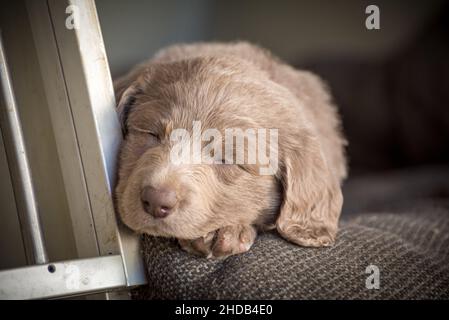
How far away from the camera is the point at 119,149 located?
227 centimetres

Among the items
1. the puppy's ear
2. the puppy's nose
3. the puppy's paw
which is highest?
the puppy's ear

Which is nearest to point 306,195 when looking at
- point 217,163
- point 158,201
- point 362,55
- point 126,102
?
point 217,163

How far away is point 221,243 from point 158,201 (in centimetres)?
36

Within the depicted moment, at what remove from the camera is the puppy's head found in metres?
2.09

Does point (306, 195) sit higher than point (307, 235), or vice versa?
point (306, 195)

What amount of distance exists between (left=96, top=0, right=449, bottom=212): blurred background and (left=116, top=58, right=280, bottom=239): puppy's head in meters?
2.30

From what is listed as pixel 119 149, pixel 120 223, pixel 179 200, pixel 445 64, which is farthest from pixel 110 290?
pixel 445 64

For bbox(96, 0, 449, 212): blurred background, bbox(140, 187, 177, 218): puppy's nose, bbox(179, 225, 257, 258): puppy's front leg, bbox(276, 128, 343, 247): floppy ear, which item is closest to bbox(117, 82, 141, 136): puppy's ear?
bbox(140, 187, 177, 218): puppy's nose

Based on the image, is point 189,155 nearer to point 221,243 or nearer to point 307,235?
point 221,243

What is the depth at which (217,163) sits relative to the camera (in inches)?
91.4

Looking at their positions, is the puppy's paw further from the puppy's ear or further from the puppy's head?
the puppy's ear

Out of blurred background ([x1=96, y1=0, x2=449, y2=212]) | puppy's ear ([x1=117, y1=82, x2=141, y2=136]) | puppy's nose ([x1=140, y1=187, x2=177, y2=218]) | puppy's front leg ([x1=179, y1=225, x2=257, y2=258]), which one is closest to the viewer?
puppy's nose ([x1=140, y1=187, x2=177, y2=218])

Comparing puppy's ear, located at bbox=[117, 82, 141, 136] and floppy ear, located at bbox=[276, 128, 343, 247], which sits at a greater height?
puppy's ear, located at bbox=[117, 82, 141, 136]

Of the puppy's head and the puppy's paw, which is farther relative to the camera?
the puppy's paw
